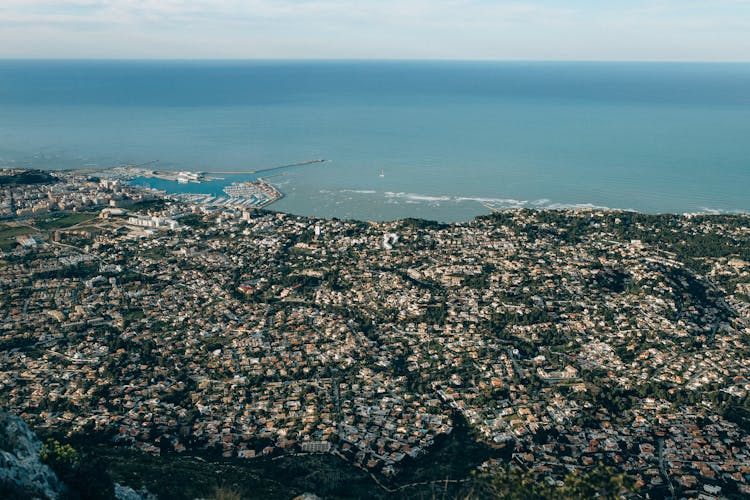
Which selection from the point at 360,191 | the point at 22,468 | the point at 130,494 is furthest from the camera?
the point at 360,191

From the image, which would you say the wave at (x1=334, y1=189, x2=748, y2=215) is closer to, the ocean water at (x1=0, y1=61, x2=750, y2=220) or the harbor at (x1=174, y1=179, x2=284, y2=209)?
the ocean water at (x1=0, y1=61, x2=750, y2=220)

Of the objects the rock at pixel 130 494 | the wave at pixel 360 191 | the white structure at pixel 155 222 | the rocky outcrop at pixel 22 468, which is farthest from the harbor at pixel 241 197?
the rocky outcrop at pixel 22 468

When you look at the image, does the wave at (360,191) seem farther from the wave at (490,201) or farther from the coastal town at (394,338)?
the coastal town at (394,338)

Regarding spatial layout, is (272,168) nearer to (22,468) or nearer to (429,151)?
(429,151)

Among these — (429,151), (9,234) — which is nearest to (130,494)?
(9,234)

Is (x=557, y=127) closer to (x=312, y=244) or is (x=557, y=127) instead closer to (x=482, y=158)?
(x=482, y=158)

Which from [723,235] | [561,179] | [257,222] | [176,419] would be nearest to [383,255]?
[257,222]
